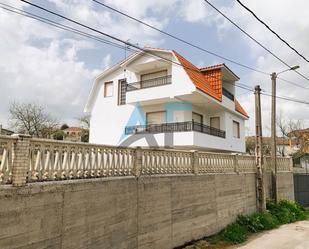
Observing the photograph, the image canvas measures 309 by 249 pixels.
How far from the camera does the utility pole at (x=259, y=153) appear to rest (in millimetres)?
14516

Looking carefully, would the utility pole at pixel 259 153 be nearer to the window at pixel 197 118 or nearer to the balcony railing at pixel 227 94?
the window at pixel 197 118

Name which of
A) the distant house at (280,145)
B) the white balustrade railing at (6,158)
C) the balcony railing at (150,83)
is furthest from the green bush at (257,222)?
the distant house at (280,145)

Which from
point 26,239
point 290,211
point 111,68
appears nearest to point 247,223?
point 290,211

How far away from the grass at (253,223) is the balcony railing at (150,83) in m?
8.87

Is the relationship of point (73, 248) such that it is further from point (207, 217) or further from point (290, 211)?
point (290, 211)

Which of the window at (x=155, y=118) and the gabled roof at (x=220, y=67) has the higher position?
→ the gabled roof at (x=220, y=67)

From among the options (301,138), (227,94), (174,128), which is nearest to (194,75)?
(174,128)

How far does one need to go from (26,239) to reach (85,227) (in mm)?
1370

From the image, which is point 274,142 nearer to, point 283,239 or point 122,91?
point 283,239

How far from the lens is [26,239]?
496 centimetres

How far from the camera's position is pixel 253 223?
12.7 m

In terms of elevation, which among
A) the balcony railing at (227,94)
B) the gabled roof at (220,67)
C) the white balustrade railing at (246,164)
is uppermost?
the gabled roof at (220,67)

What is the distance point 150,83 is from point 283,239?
12.0 meters

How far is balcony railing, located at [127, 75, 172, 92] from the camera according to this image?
62.1 ft
